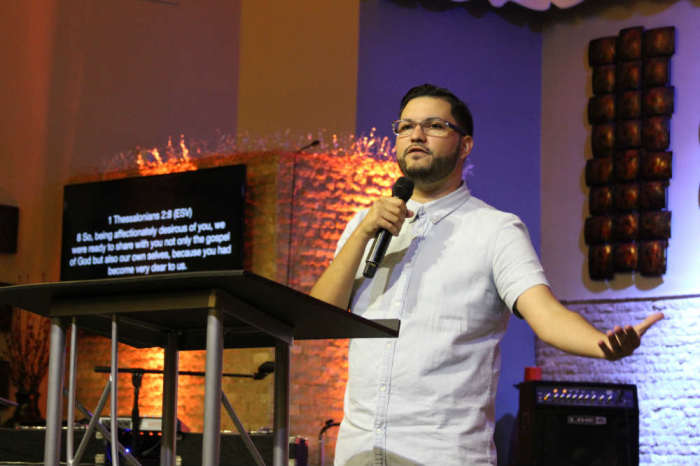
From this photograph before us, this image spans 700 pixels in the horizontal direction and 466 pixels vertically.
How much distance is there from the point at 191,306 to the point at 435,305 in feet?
2.06

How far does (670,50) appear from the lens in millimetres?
8148

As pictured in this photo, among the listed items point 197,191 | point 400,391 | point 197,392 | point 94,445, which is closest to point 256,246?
point 197,191

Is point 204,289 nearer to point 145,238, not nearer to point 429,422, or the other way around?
point 429,422

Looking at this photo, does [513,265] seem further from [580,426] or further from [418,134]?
[580,426]

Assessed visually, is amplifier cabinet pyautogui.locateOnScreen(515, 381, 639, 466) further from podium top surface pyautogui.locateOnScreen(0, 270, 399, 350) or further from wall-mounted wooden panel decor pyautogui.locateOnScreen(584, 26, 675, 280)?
podium top surface pyautogui.locateOnScreen(0, 270, 399, 350)

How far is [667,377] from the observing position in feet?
25.3

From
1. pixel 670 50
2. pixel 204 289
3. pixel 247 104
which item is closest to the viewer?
pixel 204 289

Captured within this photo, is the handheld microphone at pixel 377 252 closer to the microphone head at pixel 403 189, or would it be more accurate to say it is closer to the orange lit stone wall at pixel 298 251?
the microphone head at pixel 403 189

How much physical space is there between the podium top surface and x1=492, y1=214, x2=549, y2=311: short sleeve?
0.99 feet

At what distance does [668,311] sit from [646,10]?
2.62m

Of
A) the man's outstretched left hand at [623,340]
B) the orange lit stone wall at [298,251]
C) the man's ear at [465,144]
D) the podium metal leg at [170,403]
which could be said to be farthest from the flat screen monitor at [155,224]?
the man's outstretched left hand at [623,340]

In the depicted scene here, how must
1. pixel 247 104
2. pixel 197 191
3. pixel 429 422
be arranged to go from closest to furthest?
pixel 429 422 < pixel 197 191 < pixel 247 104

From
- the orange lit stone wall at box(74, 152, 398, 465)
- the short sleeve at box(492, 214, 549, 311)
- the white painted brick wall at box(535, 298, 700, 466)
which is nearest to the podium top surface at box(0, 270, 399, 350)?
the short sleeve at box(492, 214, 549, 311)

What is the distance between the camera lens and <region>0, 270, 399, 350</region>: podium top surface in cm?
135
